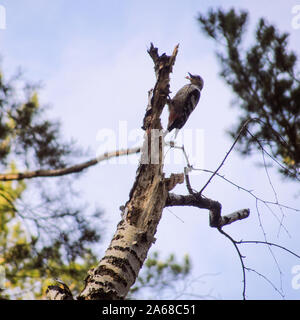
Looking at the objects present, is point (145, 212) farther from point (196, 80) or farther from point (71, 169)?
point (196, 80)

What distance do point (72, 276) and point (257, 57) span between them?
13.0ft

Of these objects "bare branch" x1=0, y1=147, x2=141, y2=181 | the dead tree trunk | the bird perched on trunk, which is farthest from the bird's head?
the dead tree trunk

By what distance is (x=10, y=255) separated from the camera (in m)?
4.36

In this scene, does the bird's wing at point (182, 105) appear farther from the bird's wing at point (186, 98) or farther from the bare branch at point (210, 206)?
the bare branch at point (210, 206)

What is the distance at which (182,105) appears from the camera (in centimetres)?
372

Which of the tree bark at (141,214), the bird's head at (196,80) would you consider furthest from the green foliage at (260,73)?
the tree bark at (141,214)

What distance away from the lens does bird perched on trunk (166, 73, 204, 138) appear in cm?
358

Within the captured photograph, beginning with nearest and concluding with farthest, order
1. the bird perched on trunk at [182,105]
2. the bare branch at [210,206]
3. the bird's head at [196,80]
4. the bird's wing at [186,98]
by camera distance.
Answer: the bare branch at [210,206] → the bird perched on trunk at [182,105] → the bird's wing at [186,98] → the bird's head at [196,80]

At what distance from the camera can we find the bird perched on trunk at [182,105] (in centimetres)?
358

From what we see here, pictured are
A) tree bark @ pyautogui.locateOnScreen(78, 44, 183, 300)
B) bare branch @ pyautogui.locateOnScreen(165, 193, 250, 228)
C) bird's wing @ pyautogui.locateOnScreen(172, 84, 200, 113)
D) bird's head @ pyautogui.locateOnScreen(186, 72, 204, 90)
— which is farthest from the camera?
bird's head @ pyautogui.locateOnScreen(186, 72, 204, 90)

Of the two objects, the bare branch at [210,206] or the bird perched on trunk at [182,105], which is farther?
the bird perched on trunk at [182,105]

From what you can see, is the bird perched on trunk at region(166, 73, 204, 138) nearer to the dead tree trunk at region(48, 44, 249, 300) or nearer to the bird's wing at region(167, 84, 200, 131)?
the bird's wing at region(167, 84, 200, 131)
